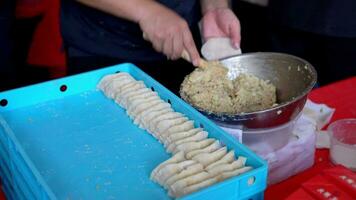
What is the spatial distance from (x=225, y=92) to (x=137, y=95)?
0.20m

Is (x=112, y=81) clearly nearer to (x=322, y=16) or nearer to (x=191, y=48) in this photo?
(x=191, y=48)

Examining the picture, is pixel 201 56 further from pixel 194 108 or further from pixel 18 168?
pixel 18 168

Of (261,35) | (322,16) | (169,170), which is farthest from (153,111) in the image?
(261,35)

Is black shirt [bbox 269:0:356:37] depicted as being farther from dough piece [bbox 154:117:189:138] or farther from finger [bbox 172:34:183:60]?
dough piece [bbox 154:117:189:138]

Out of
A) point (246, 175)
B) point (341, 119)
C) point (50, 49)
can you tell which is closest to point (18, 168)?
point (246, 175)

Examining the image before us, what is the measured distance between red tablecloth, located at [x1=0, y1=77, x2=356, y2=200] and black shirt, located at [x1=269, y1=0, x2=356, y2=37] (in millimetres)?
524

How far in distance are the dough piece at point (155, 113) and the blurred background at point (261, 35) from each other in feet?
2.75

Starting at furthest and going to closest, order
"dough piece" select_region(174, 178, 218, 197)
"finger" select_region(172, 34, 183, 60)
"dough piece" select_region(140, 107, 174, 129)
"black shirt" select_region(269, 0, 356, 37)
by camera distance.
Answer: "black shirt" select_region(269, 0, 356, 37) < "finger" select_region(172, 34, 183, 60) < "dough piece" select_region(140, 107, 174, 129) < "dough piece" select_region(174, 178, 218, 197)

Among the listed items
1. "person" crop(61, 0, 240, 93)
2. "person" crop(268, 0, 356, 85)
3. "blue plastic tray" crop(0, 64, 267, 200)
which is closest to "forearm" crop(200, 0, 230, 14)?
"person" crop(61, 0, 240, 93)

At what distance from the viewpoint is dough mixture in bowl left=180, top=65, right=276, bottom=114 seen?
105 centimetres

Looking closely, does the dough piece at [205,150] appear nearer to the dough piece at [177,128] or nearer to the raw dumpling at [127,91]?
the dough piece at [177,128]

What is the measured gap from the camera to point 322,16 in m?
1.90

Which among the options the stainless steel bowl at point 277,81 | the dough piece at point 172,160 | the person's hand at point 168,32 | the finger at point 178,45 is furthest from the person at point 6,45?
the dough piece at point 172,160

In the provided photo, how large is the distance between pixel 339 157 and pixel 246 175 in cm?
39
